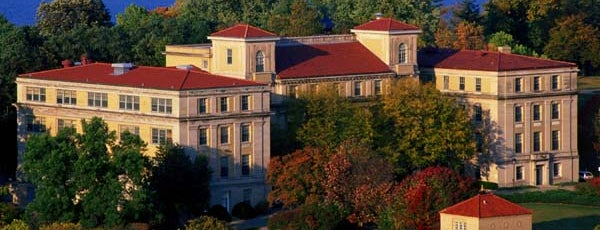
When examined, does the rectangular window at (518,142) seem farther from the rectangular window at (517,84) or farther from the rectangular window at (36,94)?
the rectangular window at (36,94)

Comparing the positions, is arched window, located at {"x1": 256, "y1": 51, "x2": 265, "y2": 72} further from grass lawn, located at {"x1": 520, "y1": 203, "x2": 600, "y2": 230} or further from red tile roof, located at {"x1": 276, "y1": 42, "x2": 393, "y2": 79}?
grass lawn, located at {"x1": 520, "y1": 203, "x2": 600, "y2": 230}

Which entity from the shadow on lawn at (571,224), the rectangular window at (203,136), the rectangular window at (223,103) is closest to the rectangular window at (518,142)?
the shadow on lawn at (571,224)

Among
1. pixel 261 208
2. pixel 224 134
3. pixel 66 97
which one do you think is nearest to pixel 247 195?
pixel 261 208

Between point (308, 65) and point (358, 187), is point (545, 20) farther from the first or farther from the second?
point (358, 187)

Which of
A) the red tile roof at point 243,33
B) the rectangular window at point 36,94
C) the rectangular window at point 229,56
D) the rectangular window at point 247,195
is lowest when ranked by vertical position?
the rectangular window at point 247,195

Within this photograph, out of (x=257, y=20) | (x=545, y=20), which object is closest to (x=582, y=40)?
(x=545, y=20)

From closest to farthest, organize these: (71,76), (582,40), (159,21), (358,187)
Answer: (358,187)
(71,76)
(159,21)
(582,40)

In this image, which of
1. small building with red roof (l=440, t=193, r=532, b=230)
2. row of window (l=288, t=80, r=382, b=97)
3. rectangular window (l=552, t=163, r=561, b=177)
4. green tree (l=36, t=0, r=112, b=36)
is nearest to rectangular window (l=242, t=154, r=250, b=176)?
row of window (l=288, t=80, r=382, b=97)
